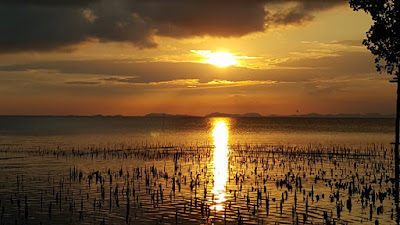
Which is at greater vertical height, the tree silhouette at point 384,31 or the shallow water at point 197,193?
the tree silhouette at point 384,31

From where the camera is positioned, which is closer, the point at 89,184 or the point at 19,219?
the point at 19,219

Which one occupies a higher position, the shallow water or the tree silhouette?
the tree silhouette

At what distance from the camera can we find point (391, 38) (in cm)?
2802

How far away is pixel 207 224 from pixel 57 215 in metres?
8.57

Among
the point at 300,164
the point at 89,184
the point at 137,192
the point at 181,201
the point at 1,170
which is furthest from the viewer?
the point at 300,164

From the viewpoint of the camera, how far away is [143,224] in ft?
69.7

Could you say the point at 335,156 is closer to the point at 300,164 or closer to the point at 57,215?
the point at 300,164

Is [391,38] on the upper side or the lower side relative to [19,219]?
upper

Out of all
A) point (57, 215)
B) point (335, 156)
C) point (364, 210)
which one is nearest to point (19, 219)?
point (57, 215)

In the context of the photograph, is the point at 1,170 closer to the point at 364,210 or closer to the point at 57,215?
Answer: the point at 57,215

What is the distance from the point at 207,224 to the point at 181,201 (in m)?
5.47

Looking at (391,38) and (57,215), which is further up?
(391,38)

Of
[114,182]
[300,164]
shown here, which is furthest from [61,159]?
[300,164]

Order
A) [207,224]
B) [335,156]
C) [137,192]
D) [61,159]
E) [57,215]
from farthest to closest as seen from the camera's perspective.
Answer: [335,156] < [61,159] < [137,192] < [57,215] < [207,224]
